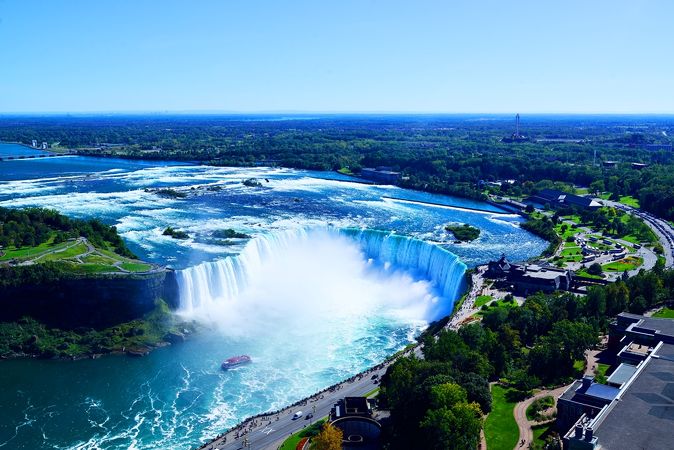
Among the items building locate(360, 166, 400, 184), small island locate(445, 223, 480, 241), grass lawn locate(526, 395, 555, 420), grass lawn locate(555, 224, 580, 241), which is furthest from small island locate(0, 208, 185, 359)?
building locate(360, 166, 400, 184)

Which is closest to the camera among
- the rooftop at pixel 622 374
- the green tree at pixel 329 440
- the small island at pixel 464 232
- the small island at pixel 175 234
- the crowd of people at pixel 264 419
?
the green tree at pixel 329 440

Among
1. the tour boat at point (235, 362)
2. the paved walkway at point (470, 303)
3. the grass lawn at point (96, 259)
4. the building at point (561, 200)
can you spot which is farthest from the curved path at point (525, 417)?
the building at point (561, 200)

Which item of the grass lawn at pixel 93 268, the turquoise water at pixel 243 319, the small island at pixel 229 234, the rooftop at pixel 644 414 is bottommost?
the turquoise water at pixel 243 319

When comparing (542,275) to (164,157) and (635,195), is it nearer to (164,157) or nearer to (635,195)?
(635,195)

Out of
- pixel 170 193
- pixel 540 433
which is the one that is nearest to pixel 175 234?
pixel 170 193

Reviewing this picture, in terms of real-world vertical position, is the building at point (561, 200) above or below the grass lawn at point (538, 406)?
above

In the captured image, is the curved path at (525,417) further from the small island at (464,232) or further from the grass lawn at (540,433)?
the small island at (464,232)

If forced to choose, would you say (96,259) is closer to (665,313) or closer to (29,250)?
(29,250)
